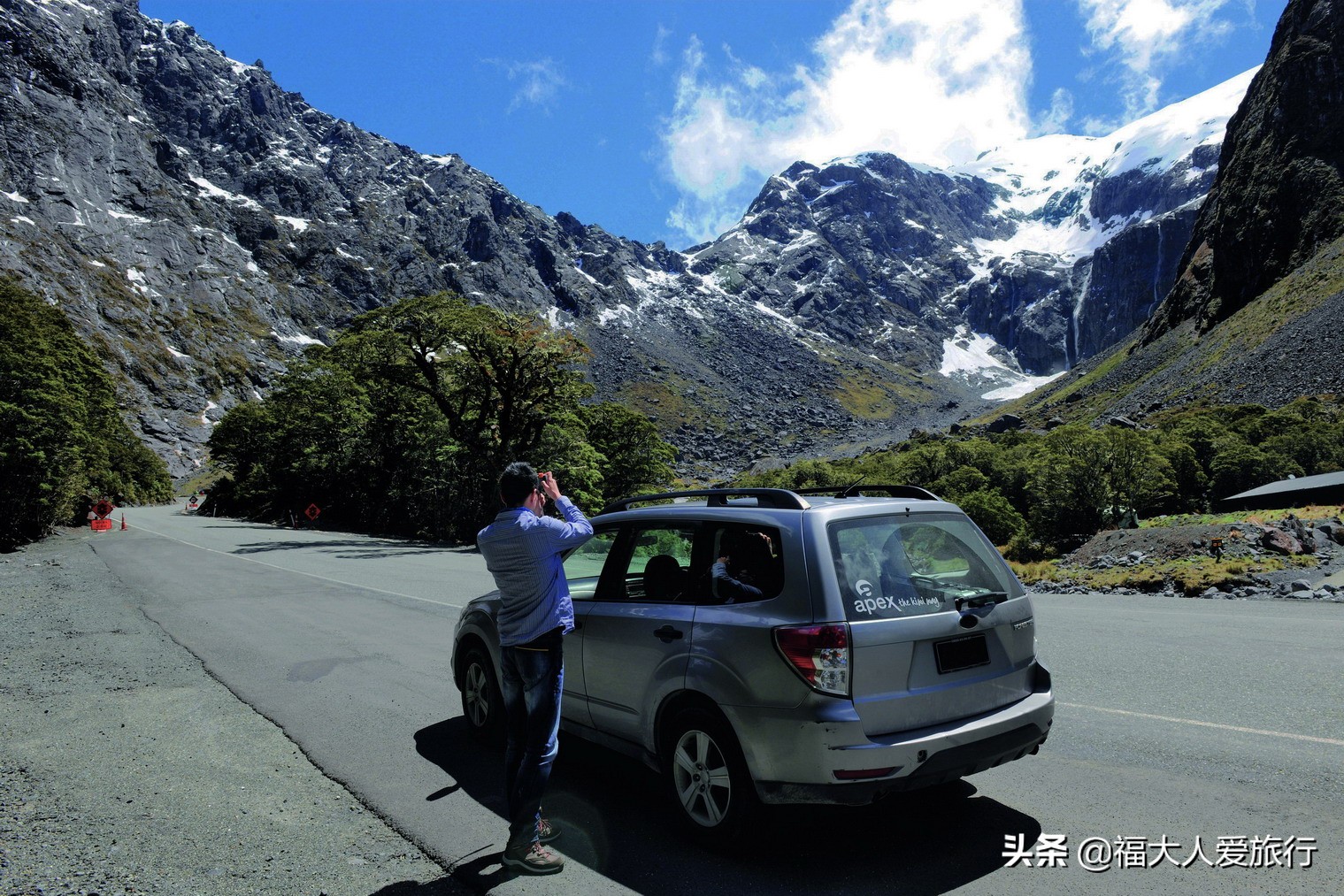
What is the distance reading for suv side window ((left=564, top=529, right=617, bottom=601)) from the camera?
511cm

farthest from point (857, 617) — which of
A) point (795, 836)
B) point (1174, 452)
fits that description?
point (1174, 452)

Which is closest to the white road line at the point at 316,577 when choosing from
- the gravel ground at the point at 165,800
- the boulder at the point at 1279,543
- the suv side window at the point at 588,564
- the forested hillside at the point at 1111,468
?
the gravel ground at the point at 165,800

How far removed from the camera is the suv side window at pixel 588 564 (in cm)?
511

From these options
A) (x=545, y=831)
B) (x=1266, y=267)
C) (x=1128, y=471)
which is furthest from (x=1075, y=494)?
(x=1266, y=267)

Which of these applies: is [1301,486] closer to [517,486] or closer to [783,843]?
[783,843]

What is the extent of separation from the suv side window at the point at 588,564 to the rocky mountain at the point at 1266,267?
279 feet

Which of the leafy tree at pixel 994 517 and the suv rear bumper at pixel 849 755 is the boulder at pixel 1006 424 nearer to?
the leafy tree at pixel 994 517

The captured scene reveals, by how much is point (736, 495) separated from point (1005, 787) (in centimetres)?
244

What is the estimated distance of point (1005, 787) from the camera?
15.2ft

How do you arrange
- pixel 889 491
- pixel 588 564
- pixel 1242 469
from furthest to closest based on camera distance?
pixel 1242 469
pixel 588 564
pixel 889 491

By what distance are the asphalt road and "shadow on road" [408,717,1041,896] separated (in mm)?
13

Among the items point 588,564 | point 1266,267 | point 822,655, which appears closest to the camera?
point 822,655

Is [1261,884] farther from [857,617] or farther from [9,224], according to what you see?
[9,224]

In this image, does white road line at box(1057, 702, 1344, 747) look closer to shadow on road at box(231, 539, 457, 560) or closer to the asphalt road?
the asphalt road
